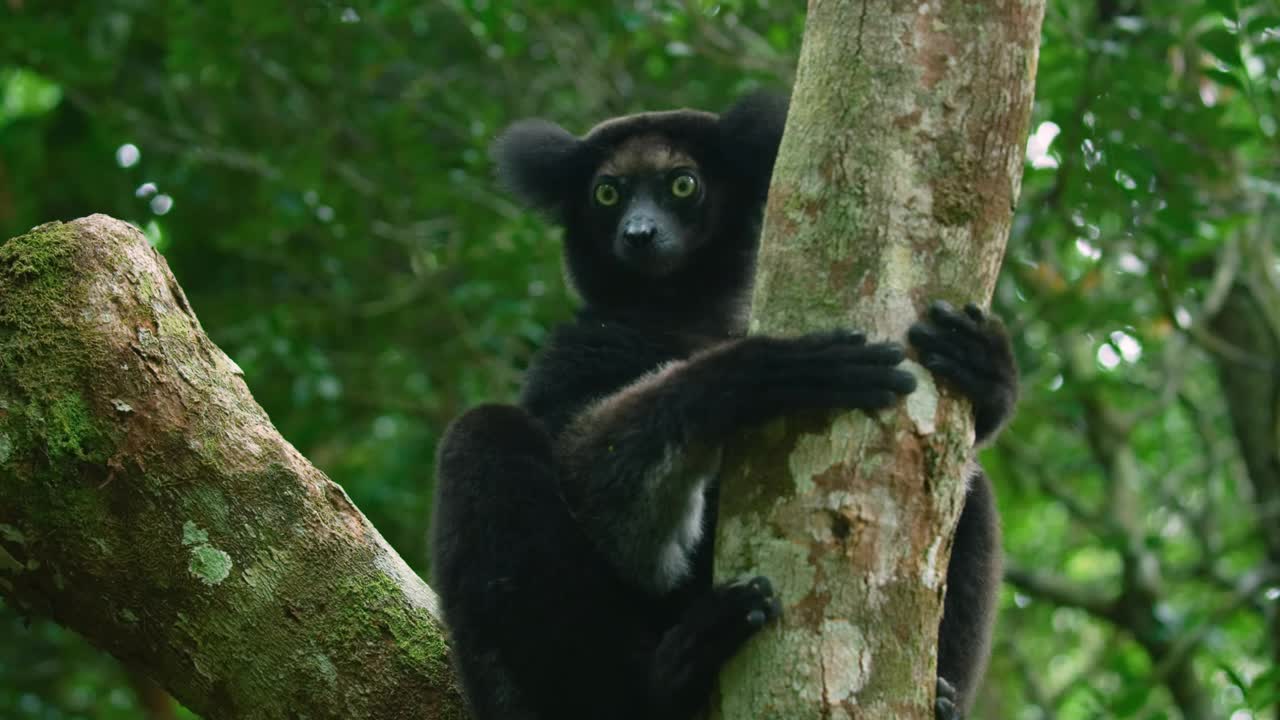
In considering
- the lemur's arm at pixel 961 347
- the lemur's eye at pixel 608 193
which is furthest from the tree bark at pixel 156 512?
the lemur's eye at pixel 608 193

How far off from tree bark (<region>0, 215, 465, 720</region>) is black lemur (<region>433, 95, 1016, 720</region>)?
0.36m

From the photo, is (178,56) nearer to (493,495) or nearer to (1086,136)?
(493,495)

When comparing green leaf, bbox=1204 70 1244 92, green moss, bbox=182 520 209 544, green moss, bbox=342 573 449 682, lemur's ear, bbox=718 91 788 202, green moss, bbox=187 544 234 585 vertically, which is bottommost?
green moss, bbox=342 573 449 682

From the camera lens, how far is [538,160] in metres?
5.92

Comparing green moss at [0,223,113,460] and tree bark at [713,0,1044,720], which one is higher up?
tree bark at [713,0,1044,720]

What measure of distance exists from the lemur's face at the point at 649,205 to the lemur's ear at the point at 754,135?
18 centimetres

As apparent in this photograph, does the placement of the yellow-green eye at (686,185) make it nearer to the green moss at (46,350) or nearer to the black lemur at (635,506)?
the black lemur at (635,506)

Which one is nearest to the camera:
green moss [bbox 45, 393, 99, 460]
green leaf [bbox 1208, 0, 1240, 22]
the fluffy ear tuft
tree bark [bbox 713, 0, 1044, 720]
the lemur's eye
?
tree bark [bbox 713, 0, 1044, 720]

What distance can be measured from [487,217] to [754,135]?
2898 millimetres

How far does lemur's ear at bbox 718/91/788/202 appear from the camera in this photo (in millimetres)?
5301

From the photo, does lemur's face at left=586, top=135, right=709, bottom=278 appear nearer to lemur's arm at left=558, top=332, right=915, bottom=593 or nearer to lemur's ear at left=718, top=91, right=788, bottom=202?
lemur's ear at left=718, top=91, right=788, bottom=202

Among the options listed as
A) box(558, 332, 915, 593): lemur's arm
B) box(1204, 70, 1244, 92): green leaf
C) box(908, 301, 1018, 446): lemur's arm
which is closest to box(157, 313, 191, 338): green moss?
box(558, 332, 915, 593): lemur's arm

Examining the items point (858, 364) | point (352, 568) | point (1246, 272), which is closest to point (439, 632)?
point (352, 568)

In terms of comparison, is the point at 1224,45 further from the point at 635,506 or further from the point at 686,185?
the point at 635,506
